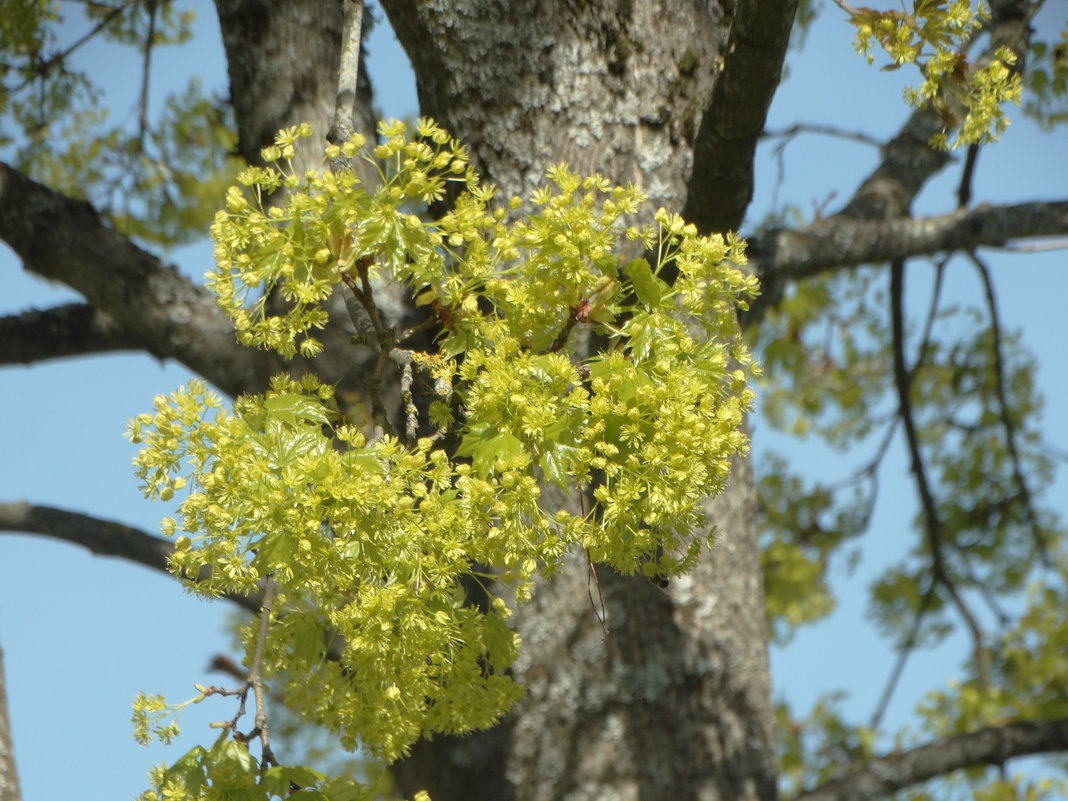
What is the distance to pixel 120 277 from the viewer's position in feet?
11.1

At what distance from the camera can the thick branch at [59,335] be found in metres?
3.68

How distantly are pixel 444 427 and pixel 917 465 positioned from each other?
11.8 feet

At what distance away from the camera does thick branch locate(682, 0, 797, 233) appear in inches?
91.9

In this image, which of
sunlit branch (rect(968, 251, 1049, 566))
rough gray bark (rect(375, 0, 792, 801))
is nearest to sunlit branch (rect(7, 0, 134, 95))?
rough gray bark (rect(375, 0, 792, 801))

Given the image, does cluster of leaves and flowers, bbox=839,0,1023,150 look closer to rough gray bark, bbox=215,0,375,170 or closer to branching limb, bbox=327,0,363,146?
branching limb, bbox=327,0,363,146

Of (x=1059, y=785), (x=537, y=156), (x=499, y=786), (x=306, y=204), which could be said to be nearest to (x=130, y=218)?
(x=537, y=156)

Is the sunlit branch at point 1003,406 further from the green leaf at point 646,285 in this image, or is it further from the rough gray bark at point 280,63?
the green leaf at point 646,285

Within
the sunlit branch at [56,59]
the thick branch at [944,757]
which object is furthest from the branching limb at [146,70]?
the thick branch at [944,757]

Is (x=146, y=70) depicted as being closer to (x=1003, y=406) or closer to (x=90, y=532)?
(x=90, y=532)

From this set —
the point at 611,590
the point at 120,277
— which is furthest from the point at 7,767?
the point at 611,590

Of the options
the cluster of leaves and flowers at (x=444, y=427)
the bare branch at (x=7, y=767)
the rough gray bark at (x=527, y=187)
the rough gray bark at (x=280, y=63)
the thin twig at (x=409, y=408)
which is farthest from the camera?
the rough gray bark at (x=280, y=63)

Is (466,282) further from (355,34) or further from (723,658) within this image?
(723,658)

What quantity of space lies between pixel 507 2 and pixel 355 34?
807 millimetres

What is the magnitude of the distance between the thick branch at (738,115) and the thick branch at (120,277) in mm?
1461
